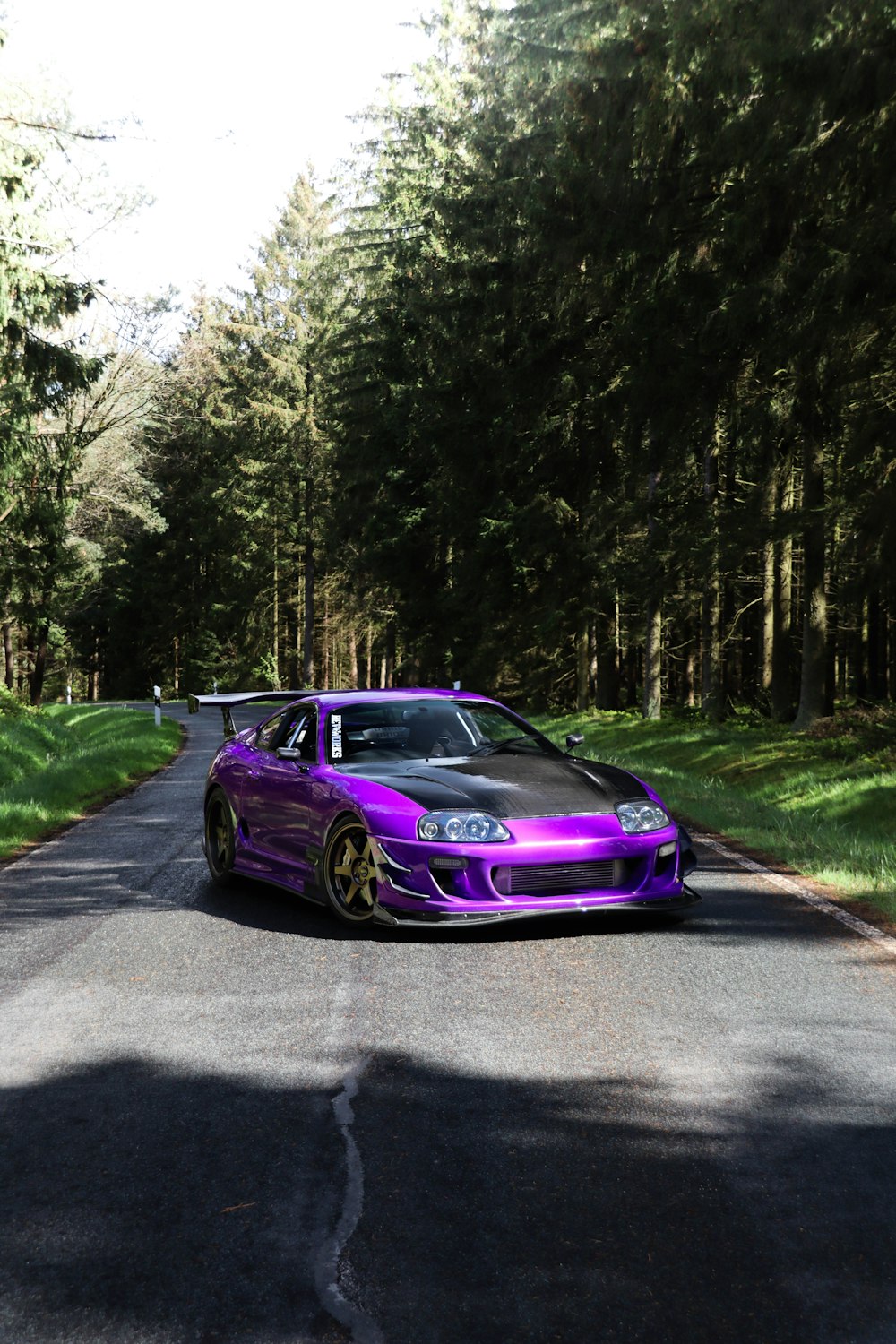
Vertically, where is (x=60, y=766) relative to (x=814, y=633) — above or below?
below

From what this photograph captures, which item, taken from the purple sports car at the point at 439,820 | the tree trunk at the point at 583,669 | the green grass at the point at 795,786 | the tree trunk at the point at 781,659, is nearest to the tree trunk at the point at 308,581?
the tree trunk at the point at 583,669

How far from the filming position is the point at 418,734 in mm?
9578

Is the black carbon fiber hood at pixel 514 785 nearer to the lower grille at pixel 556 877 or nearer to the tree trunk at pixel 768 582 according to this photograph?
the lower grille at pixel 556 877

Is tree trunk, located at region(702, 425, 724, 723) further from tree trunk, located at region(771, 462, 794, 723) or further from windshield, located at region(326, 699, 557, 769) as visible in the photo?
windshield, located at region(326, 699, 557, 769)

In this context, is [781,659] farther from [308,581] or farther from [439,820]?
[308,581]

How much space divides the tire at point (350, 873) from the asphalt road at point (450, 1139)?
15.7 inches

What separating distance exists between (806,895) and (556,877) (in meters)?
2.45

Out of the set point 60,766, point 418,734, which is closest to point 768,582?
point 60,766

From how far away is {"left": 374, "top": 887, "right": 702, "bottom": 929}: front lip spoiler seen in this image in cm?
785

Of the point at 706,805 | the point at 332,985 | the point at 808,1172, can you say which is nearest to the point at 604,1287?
the point at 808,1172

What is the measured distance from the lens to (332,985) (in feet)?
22.7

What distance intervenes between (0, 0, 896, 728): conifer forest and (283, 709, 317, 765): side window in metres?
6.83

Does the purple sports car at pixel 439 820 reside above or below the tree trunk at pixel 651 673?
below

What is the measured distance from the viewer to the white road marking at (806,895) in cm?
805
